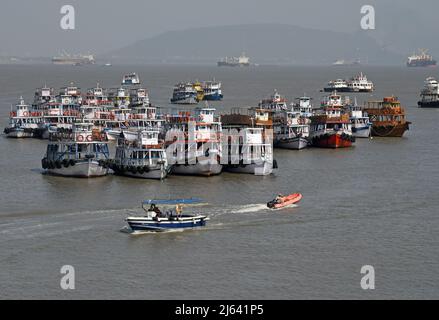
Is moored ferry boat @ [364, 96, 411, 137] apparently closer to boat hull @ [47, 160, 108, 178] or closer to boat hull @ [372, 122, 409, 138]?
boat hull @ [372, 122, 409, 138]

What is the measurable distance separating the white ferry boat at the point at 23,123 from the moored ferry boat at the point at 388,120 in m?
35.4

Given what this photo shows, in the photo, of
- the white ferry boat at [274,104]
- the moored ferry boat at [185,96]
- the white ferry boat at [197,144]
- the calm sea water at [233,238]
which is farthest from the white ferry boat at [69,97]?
the white ferry boat at [197,144]

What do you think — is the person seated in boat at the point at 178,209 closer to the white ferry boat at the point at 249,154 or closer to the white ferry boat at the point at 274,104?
the white ferry boat at the point at 249,154

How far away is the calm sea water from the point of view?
141ft

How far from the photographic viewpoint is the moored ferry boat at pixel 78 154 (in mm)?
69500

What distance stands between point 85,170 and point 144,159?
422cm

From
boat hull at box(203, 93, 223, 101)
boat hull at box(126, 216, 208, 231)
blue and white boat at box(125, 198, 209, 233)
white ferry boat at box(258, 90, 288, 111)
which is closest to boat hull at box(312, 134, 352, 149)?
white ferry boat at box(258, 90, 288, 111)

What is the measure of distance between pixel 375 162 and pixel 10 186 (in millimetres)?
31431

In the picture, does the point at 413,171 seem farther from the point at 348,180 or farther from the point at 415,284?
the point at 415,284

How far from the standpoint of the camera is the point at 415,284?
4353 cm

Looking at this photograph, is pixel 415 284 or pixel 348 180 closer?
pixel 415 284

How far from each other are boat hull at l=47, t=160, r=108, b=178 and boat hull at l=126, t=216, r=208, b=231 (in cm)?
1836
